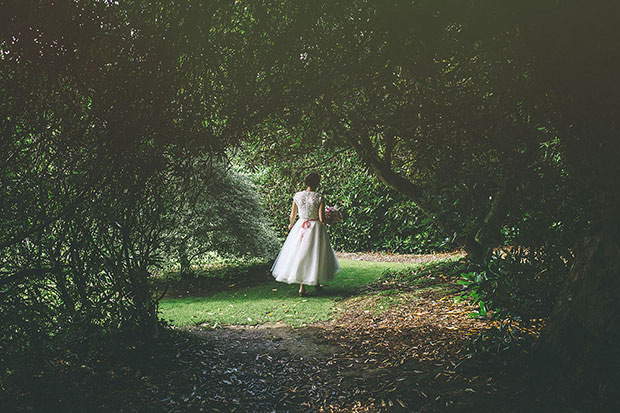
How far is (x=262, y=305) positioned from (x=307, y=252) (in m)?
1.30

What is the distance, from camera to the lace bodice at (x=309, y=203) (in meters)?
8.34

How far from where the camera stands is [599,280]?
3.08 meters

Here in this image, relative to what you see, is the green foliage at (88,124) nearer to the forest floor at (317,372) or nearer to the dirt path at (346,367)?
the forest floor at (317,372)

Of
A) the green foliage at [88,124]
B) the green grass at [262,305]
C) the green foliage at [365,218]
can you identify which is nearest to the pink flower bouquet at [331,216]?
the green grass at [262,305]

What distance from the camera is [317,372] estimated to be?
4.21 m

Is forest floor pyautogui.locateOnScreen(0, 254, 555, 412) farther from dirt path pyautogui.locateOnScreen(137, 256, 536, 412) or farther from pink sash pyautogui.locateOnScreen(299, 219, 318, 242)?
pink sash pyautogui.locateOnScreen(299, 219, 318, 242)

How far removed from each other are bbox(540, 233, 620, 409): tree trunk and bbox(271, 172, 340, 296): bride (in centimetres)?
506

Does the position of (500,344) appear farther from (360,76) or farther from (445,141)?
(360,76)

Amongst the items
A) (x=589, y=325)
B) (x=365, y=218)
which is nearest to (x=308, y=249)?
(x=589, y=325)

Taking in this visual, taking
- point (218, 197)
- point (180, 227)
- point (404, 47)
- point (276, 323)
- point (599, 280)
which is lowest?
point (276, 323)

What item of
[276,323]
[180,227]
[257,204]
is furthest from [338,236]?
[276,323]

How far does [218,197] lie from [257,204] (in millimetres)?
888

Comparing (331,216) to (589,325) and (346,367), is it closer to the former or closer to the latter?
(346,367)

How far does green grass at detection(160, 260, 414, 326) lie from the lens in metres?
6.46
